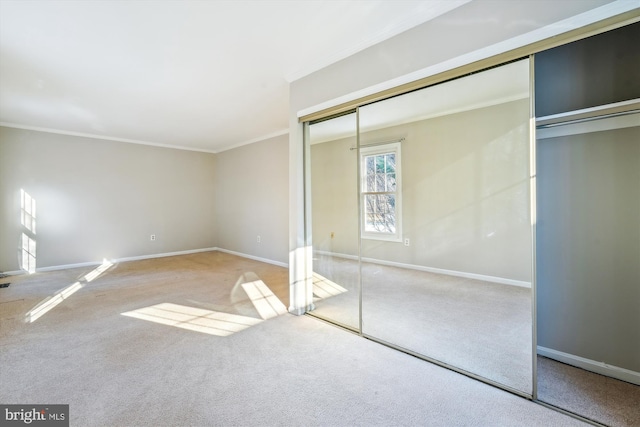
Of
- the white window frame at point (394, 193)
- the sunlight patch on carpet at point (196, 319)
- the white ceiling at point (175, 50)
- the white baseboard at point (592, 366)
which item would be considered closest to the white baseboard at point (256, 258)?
the sunlight patch on carpet at point (196, 319)

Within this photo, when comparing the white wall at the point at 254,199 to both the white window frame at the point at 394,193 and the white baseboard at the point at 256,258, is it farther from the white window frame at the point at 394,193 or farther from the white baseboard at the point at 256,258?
the white window frame at the point at 394,193

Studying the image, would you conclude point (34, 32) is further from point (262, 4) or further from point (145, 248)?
point (145, 248)

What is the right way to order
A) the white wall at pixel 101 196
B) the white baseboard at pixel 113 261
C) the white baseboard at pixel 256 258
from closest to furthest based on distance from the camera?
the white wall at pixel 101 196
the white baseboard at pixel 113 261
the white baseboard at pixel 256 258

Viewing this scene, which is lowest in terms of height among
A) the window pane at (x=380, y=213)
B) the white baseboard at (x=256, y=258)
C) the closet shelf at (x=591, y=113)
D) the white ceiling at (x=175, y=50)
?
the white baseboard at (x=256, y=258)

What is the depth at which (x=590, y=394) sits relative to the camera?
5.87ft

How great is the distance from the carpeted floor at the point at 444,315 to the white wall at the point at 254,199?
8.50ft

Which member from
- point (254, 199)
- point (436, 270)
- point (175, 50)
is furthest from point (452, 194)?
point (254, 199)

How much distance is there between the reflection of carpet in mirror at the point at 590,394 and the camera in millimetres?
1619

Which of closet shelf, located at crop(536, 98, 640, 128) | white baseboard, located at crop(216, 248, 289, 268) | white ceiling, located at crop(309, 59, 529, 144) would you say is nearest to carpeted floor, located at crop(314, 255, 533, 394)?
closet shelf, located at crop(536, 98, 640, 128)

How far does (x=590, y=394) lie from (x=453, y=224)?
160cm

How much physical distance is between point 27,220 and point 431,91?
22.3 feet

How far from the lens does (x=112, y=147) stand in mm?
5957

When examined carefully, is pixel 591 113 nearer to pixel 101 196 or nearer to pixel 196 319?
pixel 196 319

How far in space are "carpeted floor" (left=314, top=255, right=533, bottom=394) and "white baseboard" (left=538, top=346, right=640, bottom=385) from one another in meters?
0.23
